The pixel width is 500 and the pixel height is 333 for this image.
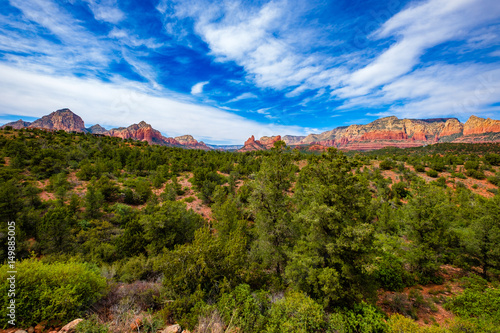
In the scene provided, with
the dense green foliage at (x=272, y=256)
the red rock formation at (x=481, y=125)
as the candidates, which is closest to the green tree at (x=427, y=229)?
the dense green foliage at (x=272, y=256)

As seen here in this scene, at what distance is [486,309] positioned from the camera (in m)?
7.66

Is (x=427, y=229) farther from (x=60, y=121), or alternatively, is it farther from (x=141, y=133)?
(x=60, y=121)

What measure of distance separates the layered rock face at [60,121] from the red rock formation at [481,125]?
346 meters

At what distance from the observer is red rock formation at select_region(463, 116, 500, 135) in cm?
11594

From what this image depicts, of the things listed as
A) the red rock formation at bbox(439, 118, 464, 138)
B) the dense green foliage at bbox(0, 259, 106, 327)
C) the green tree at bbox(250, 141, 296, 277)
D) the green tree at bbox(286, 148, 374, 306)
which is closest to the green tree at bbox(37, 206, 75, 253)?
the dense green foliage at bbox(0, 259, 106, 327)

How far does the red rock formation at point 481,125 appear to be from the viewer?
11594 centimetres

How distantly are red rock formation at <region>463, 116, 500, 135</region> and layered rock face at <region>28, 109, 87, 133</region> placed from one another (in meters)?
346

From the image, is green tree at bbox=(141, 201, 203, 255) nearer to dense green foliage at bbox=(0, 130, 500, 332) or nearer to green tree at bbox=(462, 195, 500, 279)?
dense green foliage at bbox=(0, 130, 500, 332)

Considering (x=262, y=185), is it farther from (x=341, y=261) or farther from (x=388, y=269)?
(x=388, y=269)

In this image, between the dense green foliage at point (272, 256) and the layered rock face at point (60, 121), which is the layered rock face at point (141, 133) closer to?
the layered rock face at point (60, 121)

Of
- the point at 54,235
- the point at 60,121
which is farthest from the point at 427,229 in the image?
the point at 60,121

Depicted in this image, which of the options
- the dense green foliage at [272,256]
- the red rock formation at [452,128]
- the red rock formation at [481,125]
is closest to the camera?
the dense green foliage at [272,256]

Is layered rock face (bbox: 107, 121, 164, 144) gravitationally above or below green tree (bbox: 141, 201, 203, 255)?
above

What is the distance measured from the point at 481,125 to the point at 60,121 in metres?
380
